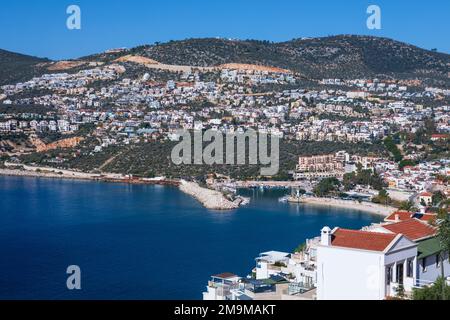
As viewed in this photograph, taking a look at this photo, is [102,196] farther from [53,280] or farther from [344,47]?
[344,47]

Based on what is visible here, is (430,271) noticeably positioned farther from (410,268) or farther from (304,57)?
(304,57)

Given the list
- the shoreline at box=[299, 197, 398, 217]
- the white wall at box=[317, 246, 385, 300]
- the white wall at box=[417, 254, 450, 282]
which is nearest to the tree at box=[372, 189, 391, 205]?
the shoreline at box=[299, 197, 398, 217]

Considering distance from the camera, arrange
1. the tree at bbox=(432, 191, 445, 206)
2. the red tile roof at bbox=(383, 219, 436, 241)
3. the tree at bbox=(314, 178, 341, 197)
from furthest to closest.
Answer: the tree at bbox=(314, 178, 341, 197) → the tree at bbox=(432, 191, 445, 206) → the red tile roof at bbox=(383, 219, 436, 241)

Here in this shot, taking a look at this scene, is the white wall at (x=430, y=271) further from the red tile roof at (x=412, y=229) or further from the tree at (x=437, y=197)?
the tree at (x=437, y=197)

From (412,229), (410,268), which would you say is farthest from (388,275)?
(412,229)

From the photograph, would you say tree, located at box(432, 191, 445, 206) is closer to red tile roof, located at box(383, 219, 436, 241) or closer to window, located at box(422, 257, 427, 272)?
red tile roof, located at box(383, 219, 436, 241)

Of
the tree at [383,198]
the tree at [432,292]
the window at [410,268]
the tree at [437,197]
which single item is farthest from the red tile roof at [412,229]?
the tree at [383,198]
